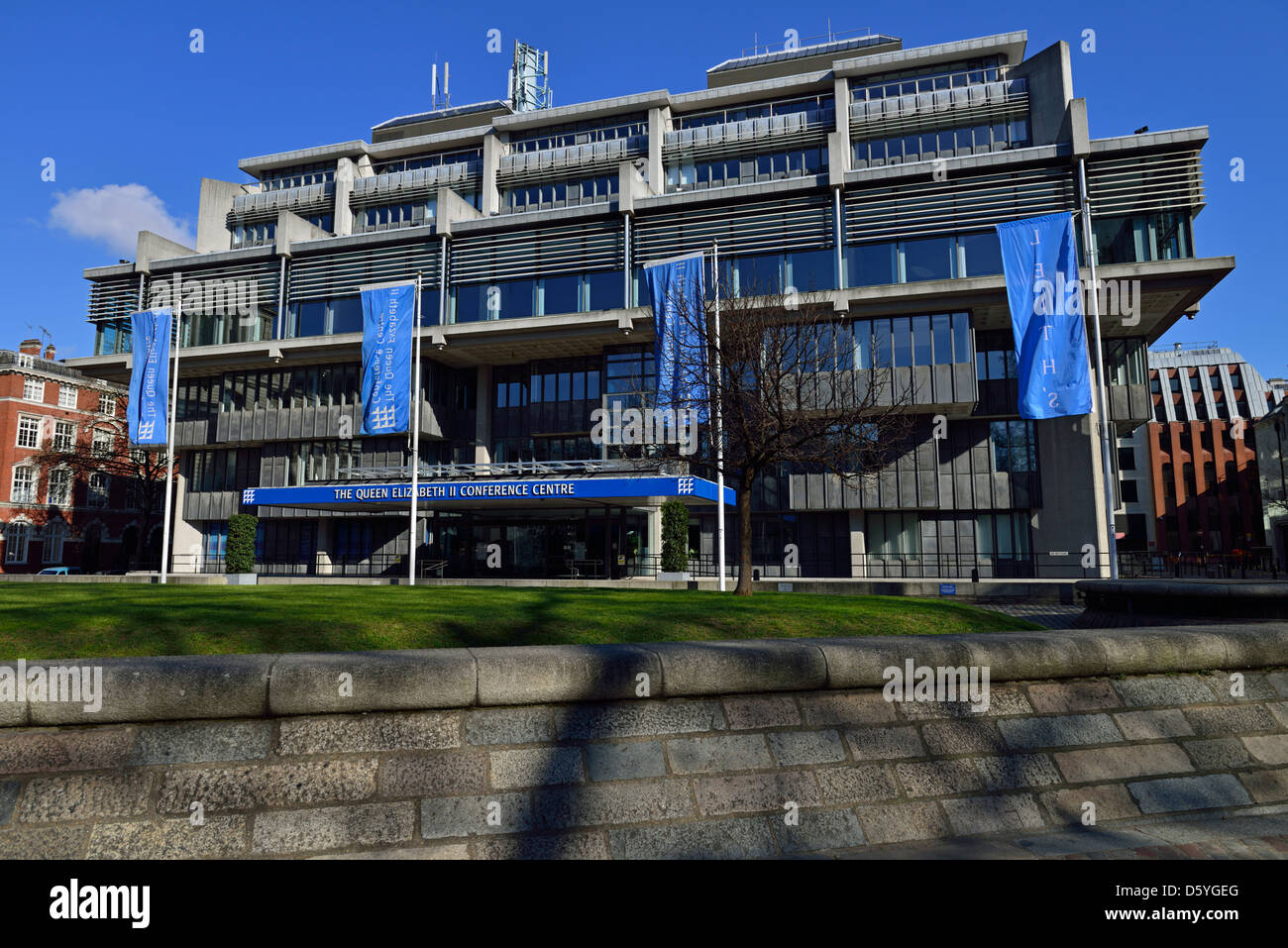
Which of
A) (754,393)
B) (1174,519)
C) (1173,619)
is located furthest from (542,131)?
(1174,519)

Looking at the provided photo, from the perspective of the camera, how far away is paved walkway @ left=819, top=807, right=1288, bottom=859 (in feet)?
18.1

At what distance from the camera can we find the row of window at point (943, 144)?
1654 inches

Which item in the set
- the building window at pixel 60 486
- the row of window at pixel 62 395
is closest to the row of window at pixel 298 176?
the row of window at pixel 62 395

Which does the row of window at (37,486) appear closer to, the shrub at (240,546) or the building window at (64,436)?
the building window at (64,436)

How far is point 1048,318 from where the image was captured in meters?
33.0

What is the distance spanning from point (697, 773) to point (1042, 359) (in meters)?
31.9

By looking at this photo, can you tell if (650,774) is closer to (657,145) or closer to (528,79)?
(657,145)

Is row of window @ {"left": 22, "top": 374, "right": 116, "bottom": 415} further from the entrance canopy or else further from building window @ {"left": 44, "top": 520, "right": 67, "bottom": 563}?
the entrance canopy

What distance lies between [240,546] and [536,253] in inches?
867

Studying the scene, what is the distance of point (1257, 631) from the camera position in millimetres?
8164

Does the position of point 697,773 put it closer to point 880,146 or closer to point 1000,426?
point 1000,426

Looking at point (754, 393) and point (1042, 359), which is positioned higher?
point (1042, 359)

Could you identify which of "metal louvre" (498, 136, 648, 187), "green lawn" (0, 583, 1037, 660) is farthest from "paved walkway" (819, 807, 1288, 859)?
"metal louvre" (498, 136, 648, 187)

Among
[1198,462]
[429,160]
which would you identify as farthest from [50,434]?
[1198,462]
